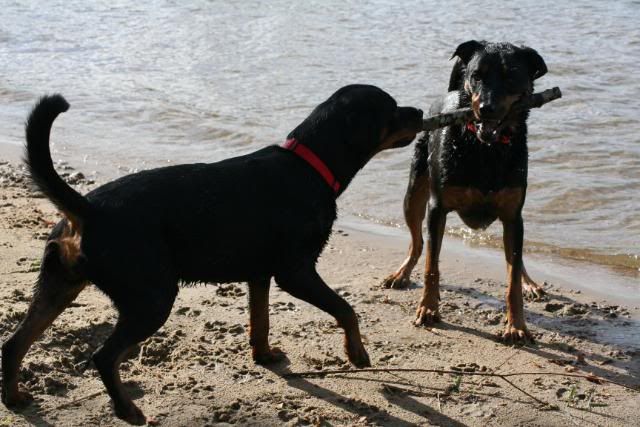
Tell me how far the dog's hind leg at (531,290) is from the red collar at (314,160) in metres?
2.16

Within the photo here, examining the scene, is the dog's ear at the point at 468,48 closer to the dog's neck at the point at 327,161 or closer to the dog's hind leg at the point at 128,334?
the dog's neck at the point at 327,161

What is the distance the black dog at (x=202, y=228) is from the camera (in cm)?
414

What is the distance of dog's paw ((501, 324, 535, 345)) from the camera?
561 cm

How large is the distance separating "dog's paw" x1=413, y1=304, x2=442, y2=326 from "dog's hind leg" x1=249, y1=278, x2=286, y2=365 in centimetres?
113

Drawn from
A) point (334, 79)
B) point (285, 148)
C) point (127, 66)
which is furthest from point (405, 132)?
point (127, 66)

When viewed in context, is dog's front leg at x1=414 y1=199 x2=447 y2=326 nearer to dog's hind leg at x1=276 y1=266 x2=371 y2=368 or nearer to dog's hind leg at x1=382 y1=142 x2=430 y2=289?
dog's hind leg at x1=382 y1=142 x2=430 y2=289

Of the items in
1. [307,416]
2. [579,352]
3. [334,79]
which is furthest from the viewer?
[334,79]

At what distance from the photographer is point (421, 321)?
5.88 metres

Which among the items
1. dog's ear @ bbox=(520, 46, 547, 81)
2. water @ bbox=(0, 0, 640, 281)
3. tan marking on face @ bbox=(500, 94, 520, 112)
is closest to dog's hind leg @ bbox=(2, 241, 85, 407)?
tan marking on face @ bbox=(500, 94, 520, 112)

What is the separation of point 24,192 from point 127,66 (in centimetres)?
615

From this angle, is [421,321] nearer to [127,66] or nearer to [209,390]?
[209,390]

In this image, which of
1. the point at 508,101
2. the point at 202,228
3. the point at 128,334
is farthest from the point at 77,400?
the point at 508,101

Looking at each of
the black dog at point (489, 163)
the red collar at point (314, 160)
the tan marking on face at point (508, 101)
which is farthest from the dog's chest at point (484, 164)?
the red collar at point (314, 160)

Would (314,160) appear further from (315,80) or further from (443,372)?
(315,80)
